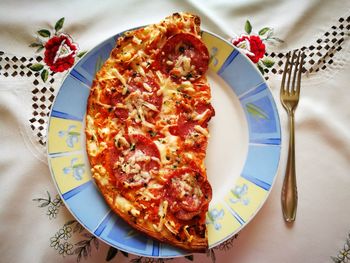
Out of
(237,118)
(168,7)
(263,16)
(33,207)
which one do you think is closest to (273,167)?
(237,118)

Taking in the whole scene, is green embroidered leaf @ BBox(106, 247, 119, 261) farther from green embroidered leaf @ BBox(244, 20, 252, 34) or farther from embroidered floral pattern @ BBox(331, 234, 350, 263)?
green embroidered leaf @ BBox(244, 20, 252, 34)

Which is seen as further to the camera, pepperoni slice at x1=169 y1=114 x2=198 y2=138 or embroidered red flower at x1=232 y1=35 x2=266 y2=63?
embroidered red flower at x1=232 y1=35 x2=266 y2=63

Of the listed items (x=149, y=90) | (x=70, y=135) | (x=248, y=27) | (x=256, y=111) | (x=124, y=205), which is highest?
(x=248, y=27)

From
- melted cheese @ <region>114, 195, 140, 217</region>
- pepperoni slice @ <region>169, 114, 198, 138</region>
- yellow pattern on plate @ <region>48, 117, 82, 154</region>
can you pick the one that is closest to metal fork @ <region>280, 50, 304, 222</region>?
pepperoni slice @ <region>169, 114, 198, 138</region>

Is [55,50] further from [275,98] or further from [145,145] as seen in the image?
[275,98]

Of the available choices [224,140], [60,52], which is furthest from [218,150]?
[60,52]

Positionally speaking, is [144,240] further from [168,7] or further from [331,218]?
[168,7]
